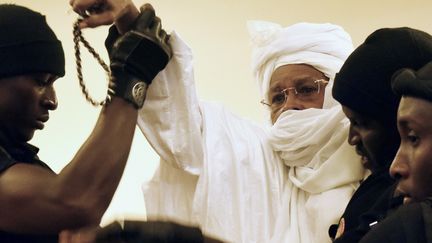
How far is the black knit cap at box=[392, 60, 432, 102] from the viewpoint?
1131mm

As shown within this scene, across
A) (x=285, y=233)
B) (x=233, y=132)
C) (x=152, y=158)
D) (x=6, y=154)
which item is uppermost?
(x=6, y=154)

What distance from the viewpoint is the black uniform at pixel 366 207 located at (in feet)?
4.40

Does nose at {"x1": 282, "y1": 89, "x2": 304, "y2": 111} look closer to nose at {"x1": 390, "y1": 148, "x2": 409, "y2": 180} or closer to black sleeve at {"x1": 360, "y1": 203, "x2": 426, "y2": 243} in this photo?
nose at {"x1": 390, "y1": 148, "x2": 409, "y2": 180}

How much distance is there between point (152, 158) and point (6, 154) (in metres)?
1.58

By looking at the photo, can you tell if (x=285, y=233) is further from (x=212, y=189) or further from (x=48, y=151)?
(x=48, y=151)

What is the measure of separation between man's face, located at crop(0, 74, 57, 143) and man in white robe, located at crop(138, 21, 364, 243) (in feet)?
1.02

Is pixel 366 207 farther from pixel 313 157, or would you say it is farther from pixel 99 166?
pixel 99 166

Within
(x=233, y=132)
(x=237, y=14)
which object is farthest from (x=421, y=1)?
(x=233, y=132)

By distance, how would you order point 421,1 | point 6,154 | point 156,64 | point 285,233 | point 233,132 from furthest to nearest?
point 421,1
point 233,132
point 285,233
point 156,64
point 6,154

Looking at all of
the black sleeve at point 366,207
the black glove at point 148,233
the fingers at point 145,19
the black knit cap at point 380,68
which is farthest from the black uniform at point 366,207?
the black glove at point 148,233

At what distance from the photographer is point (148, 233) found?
788mm

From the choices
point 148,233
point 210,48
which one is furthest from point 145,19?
point 210,48

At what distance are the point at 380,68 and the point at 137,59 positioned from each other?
0.41 m

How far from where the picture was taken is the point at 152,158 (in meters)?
2.89
